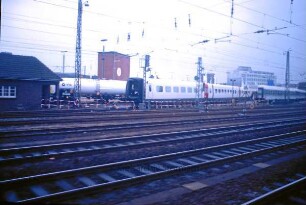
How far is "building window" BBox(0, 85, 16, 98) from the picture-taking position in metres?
24.7

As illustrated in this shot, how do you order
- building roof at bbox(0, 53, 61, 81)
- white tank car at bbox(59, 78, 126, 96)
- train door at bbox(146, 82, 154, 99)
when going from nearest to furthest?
building roof at bbox(0, 53, 61, 81) < train door at bbox(146, 82, 154, 99) < white tank car at bbox(59, 78, 126, 96)

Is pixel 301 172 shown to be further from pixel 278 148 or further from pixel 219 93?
pixel 219 93

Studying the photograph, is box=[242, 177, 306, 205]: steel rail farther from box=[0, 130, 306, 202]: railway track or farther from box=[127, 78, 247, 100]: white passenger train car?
box=[127, 78, 247, 100]: white passenger train car

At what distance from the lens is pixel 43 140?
37.1ft

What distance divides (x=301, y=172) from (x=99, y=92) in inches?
1213

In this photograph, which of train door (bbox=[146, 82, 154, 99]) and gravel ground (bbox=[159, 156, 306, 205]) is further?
train door (bbox=[146, 82, 154, 99])

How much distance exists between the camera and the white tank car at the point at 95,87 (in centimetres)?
3497


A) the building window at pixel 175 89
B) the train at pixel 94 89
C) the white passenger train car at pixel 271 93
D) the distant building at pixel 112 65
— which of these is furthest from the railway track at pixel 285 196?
the distant building at pixel 112 65

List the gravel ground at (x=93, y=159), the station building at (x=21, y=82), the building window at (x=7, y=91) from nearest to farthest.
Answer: the gravel ground at (x=93, y=159) → the building window at (x=7, y=91) → the station building at (x=21, y=82)

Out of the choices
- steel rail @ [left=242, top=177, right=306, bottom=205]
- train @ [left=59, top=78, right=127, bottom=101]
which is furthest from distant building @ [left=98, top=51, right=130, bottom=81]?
steel rail @ [left=242, top=177, right=306, bottom=205]

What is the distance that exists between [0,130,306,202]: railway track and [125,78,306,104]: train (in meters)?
18.6

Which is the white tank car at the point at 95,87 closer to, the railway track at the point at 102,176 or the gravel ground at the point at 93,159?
the gravel ground at the point at 93,159

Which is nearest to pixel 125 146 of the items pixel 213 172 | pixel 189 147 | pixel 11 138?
pixel 189 147

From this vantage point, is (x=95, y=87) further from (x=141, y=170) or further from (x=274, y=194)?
(x=274, y=194)
